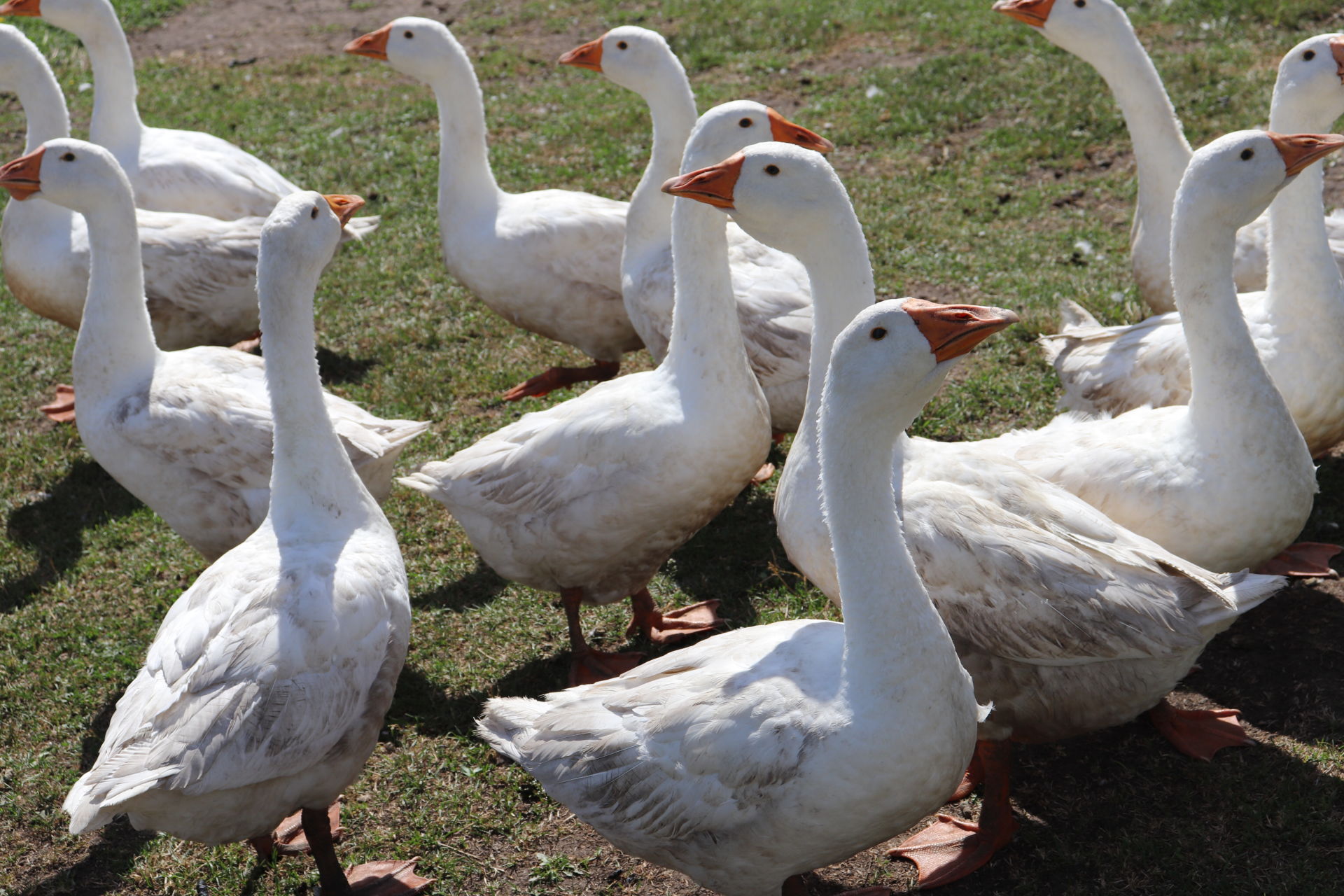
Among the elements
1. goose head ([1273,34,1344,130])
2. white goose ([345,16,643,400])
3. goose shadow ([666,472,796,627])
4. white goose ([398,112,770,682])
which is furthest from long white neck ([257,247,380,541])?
goose head ([1273,34,1344,130])

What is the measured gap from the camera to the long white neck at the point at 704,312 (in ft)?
16.1

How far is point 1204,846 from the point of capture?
3.88m

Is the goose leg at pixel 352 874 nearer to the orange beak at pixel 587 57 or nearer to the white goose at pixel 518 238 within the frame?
the white goose at pixel 518 238

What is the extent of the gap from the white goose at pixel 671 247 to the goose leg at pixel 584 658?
142 centimetres

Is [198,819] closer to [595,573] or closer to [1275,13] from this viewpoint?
[595,573]

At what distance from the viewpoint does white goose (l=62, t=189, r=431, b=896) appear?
142 inches

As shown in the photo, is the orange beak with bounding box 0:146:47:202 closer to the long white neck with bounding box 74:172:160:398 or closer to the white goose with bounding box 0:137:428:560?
the white goose with bounding box 0:137:428:560

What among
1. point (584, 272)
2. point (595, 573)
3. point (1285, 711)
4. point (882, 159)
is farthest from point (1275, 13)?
point (595, 573)

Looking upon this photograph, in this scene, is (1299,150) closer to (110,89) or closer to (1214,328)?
(1214,328)

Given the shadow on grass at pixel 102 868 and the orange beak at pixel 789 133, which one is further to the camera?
the orange beak at pixel 789 133

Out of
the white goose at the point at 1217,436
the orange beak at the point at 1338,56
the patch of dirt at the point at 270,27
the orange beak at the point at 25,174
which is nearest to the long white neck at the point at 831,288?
the white goose at the point at 1217,436

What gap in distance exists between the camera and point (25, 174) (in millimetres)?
5418

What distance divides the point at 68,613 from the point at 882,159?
637 centimetres

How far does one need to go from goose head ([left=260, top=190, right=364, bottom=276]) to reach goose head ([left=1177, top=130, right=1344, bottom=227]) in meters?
3.24
